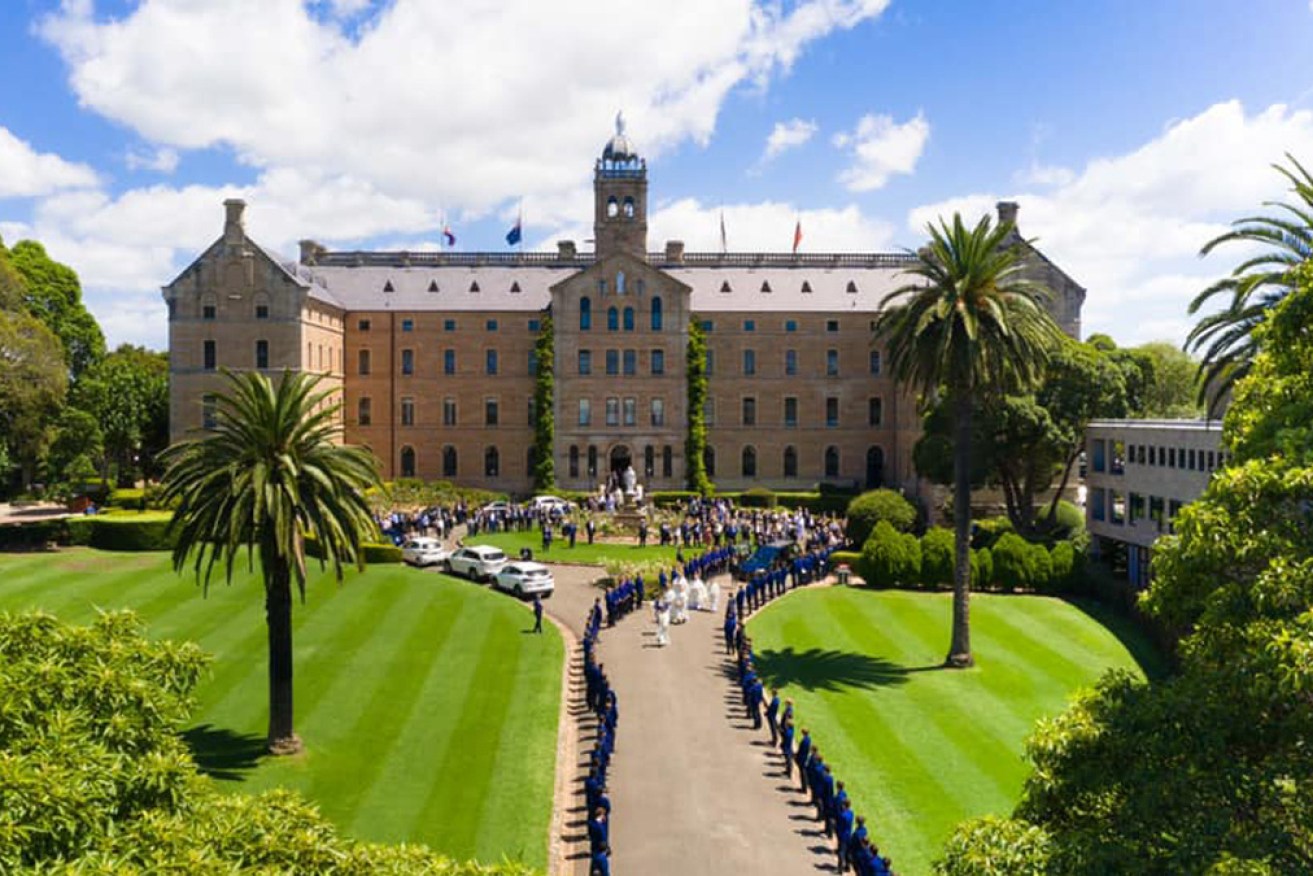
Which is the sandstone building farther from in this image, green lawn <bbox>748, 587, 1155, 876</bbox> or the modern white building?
green lawn <bbox>748, 587, 1155, 876</bbox>

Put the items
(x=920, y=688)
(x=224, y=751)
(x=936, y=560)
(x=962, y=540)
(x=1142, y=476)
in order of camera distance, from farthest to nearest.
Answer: (x=1142, y=476) → (x=936, y=560) → (x=962, y=540) → (x=920, y=688) → (x=224, y=751)

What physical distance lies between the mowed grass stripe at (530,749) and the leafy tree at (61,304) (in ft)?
176

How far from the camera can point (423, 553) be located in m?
45.0

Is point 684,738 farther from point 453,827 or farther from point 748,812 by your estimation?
point 453,827

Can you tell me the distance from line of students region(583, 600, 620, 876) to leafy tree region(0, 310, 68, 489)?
3534 centimetres

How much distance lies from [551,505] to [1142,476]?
31.9 meters

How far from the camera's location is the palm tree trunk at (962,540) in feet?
110

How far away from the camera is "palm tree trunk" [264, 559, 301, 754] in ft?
81.2

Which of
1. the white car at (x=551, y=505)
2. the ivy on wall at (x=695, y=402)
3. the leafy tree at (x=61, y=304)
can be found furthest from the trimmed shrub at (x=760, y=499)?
the leafy tree at (x=61, y=304)

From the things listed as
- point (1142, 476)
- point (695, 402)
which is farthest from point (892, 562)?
point (695, 402)

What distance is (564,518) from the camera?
57750 mm

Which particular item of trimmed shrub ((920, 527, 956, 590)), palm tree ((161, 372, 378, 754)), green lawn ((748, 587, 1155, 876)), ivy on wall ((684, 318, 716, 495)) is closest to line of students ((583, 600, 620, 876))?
green lawn ((748, 587, 1155, 876))

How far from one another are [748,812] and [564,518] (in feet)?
122

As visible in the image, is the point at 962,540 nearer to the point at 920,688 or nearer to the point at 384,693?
the point at 920,688
